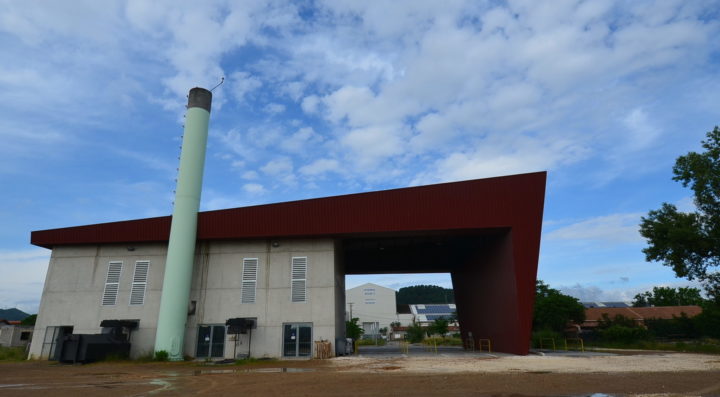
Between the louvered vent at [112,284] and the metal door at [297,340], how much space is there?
10.7 metres

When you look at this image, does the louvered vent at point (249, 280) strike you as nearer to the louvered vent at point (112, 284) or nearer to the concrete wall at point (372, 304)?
the louvered vent at point (112, 284)

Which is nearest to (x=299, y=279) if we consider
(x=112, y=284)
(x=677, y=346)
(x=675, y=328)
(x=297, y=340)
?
(x=297, y=340)

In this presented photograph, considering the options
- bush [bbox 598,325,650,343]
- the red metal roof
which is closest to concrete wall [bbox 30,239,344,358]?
the red metal roof

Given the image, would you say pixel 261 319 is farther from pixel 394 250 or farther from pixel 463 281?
pixel 463 281

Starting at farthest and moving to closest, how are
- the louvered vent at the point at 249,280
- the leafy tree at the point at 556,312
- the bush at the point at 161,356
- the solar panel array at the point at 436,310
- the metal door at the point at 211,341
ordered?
the solar panel array at the point at 436,310
the leafy tree at the point at 556,312
the louvered vent at the point at 249,280
the metal door at the point at 211,341
the bush at the point at 161,356

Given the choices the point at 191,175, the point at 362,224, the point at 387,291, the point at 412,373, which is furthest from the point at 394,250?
the point at 387,291

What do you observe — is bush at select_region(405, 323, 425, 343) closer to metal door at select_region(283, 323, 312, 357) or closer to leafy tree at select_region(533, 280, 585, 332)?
leafy tree at select_region(533, 280, 585, 332)

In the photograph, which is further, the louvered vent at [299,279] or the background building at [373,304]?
the background building at [373,304]

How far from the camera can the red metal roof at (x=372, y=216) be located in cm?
2589

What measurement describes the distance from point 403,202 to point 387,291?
69.5 meters

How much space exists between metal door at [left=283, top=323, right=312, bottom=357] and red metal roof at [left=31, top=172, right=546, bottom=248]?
5397 millimetres

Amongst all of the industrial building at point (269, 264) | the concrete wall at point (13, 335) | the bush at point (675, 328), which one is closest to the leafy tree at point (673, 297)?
the bush at point (675, 328)

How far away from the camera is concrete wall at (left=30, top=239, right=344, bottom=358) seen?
85.6 ft

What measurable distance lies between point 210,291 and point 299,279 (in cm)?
547
